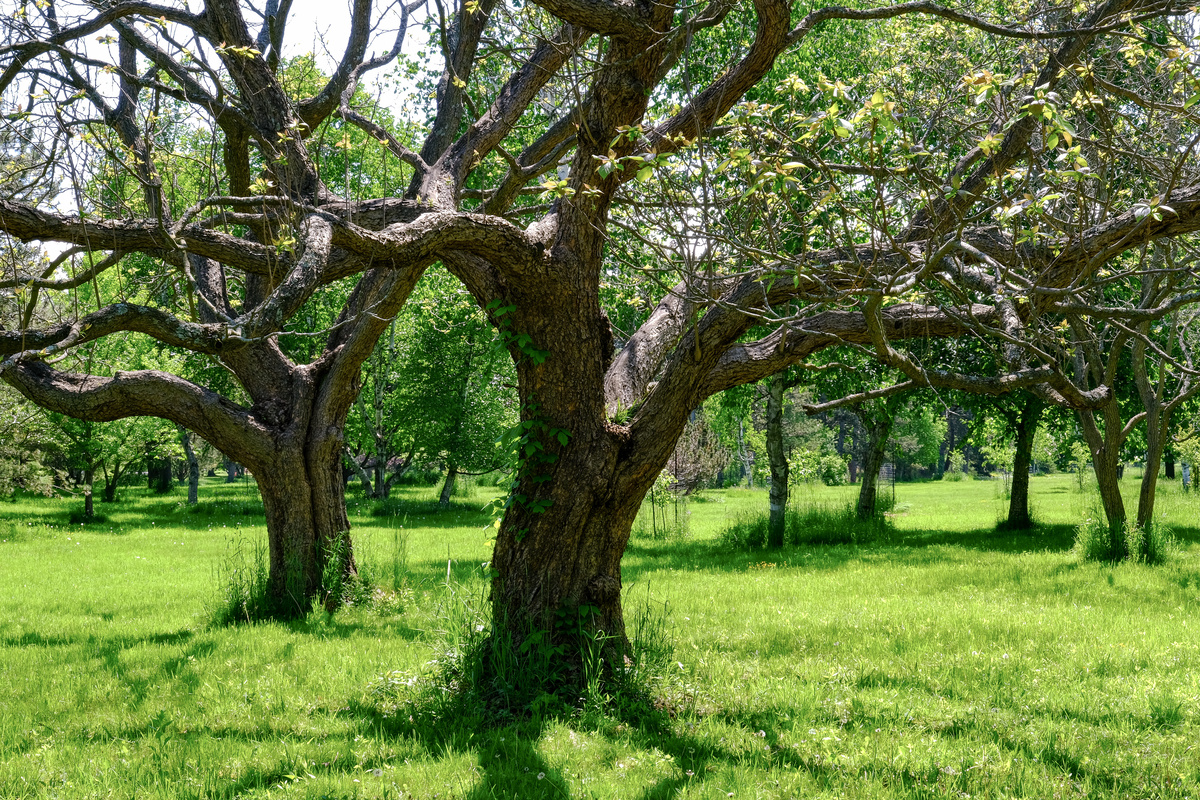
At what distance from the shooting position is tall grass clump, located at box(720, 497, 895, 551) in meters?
17.0

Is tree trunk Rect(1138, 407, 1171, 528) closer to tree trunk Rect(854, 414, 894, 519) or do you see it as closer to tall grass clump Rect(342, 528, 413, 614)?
tree trunk Rect(854, 414, 894, 519)

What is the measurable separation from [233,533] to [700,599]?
46.4 ft

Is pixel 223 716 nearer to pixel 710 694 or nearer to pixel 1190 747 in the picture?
pixel 710 694

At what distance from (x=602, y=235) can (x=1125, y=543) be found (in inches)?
458

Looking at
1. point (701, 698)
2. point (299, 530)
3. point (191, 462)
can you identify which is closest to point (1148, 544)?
point (701, 698)

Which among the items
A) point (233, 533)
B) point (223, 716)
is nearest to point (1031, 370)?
point (223, 716)

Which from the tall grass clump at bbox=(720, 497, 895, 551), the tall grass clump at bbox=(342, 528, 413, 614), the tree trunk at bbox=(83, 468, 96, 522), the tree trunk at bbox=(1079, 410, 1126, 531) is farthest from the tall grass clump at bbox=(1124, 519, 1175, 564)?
the tree trunk at bbox=(83, 468, 96, 522)

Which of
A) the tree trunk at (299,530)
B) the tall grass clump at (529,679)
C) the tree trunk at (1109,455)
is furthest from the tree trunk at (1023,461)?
the tree trunk at (299,530)

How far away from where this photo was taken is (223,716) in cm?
578

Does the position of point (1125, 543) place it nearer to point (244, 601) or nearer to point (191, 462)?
point (244, 601)

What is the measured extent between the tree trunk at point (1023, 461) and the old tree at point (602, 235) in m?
11.1

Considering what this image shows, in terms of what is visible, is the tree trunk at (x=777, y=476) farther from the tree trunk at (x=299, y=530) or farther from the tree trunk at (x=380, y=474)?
the tree trunk at (x=380, y=474)

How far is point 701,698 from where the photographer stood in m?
5.91

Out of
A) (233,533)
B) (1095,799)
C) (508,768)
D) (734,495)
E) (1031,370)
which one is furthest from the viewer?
→ (734,495)
